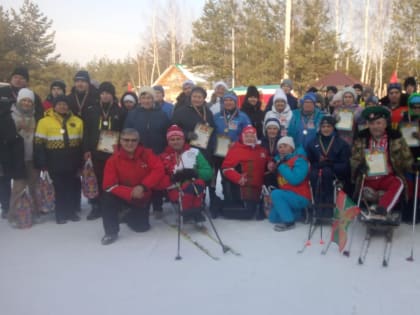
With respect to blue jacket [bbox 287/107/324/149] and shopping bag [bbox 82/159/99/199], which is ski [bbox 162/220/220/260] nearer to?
shopping bag [bbox 82/159/99/199]

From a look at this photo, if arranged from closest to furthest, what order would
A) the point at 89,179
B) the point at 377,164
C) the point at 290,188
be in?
the point at 377,164 → the point at 290,188 → the point at 89,179

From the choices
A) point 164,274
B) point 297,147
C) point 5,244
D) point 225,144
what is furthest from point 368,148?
point 5,244

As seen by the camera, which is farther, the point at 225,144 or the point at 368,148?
the point at 225,144

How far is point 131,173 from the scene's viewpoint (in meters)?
4.59

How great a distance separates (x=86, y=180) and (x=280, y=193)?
2643mm

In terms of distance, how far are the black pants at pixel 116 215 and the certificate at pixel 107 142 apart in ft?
2.55

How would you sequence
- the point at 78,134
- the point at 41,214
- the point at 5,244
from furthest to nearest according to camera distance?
the point at 41,214 < the point at 78,134 < the point at 5,244

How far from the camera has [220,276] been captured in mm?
3527

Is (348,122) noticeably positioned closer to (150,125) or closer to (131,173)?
(150,125)

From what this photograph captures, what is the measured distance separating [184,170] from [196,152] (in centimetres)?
41

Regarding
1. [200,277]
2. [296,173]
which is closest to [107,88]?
[296,173]

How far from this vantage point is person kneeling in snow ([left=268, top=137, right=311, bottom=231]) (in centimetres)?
477

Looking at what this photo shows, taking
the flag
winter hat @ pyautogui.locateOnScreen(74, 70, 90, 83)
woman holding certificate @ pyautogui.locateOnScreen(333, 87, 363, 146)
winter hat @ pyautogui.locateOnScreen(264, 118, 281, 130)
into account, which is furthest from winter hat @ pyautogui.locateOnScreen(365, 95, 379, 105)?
winter hat @ pyautogui.locateOnScreen(74, 70, 90, 83)

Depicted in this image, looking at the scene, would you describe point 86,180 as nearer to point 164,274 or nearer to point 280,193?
point 164,274
